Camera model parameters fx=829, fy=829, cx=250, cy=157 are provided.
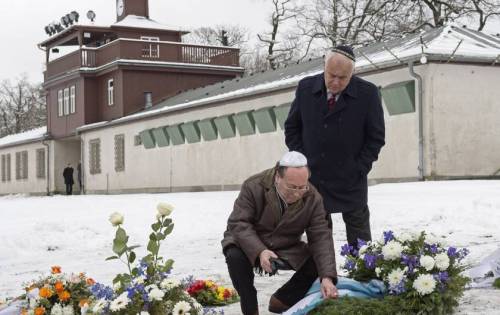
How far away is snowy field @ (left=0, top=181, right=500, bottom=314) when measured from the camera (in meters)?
7.58

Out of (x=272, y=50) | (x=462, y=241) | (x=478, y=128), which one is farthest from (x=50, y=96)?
(x=462, y=241)

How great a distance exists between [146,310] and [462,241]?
6013 millimetres

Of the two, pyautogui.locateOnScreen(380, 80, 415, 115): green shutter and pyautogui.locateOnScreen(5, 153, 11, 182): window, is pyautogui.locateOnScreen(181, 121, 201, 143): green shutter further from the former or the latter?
pyautogui.locateOnScreen(5, 153, 11, 182): window

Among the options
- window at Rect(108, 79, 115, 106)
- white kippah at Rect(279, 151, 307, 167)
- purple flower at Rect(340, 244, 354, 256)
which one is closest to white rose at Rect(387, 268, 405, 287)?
purple flower at Rect(340, 244, 354, 256)

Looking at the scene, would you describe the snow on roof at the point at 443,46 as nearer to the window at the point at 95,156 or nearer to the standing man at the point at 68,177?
the window at the point at 95,156

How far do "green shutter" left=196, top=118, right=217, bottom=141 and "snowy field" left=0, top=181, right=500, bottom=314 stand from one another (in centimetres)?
928

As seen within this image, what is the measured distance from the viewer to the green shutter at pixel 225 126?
25.0 meters

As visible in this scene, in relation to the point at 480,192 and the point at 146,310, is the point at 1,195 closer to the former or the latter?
the point at 480,192

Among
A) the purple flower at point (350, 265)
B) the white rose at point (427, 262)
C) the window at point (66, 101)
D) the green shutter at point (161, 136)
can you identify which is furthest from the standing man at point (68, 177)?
the white rose at point (427, 262)

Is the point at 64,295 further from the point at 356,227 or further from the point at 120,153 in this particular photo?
the point at 120,153

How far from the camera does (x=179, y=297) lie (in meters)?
4.13

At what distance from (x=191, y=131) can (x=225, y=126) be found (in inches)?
83.3

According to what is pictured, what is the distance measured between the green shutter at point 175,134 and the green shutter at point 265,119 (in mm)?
4796

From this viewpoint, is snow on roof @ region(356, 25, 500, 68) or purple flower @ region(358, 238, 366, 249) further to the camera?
snow on roof @ region(356, 25, 500, 68)
